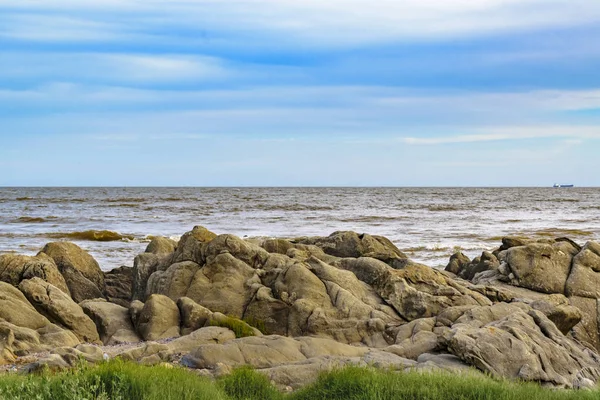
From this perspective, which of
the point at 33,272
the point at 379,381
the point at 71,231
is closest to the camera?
the point at 379,381

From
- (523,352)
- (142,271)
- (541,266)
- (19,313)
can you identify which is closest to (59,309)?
(19,313)

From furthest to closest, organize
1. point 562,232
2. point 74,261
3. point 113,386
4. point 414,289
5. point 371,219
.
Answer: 1. point 371,219
2. point 562,232
3. point 74,261
4. point 414,289
5. point 113,386

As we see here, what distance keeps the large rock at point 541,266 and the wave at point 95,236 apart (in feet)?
91.8

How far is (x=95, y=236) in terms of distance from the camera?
145ft

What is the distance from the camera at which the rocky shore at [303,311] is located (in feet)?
39.5

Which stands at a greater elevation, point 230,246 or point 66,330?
point 230,246

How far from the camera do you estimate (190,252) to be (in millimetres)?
19016

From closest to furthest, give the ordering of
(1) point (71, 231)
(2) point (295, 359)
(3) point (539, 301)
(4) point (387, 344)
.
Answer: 1. (2) point (295, 359)
2. (4) point (387, 344)
3. (3) point (539, 301)
4. (1) point (71, 231)

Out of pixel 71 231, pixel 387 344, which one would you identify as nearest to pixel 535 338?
pixel 387 344

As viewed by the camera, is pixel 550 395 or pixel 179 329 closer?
pixel 550 395

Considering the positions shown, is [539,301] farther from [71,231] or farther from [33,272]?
[71,231]

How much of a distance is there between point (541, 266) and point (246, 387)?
12.1 meters

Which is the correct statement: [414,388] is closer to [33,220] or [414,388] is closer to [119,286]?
[119,286]

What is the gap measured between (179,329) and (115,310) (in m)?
2.44
